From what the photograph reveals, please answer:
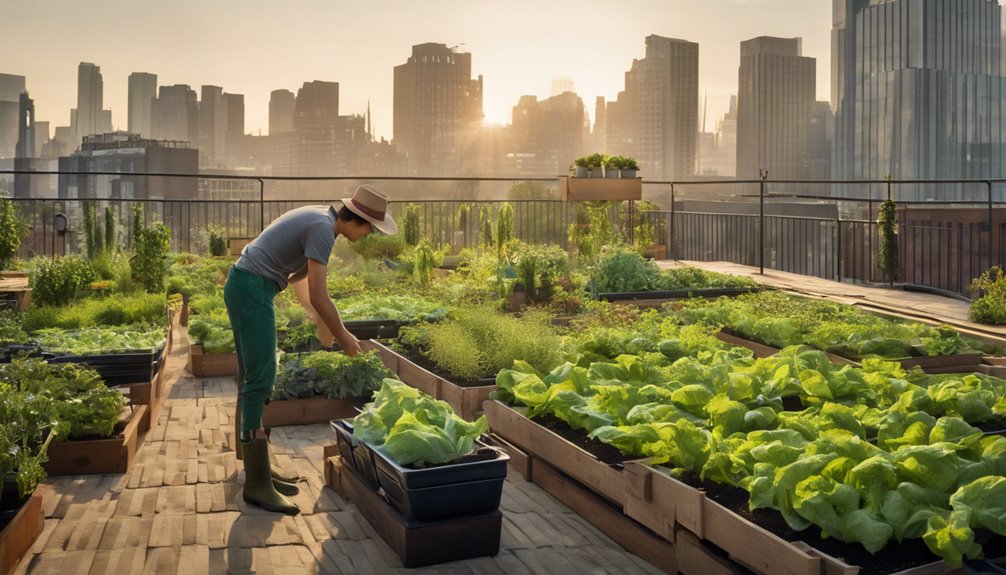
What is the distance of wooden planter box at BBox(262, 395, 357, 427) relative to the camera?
18.1 feet

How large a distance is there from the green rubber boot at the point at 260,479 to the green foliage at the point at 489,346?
1.67 metres

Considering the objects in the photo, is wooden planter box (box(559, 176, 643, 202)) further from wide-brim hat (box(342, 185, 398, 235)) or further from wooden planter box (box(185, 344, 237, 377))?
wide-brim hat (box(342, 185, 398, 235))

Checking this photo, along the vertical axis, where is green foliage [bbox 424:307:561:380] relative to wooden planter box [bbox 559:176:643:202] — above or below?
below

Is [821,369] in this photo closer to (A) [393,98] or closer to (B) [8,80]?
(A) [393,98]

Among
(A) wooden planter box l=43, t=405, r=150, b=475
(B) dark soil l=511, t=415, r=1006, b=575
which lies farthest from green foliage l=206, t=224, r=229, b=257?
(B) dark soil l=511, t=415, r=1006, b=575

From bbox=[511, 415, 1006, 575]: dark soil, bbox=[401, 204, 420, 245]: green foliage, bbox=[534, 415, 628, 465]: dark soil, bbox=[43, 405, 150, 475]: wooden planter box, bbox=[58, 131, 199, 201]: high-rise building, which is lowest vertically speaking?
bbox=[43, 405, 150, 475]: wooden planter box

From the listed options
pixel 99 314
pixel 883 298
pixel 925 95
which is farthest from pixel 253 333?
pixel 925 95

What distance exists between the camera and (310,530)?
3.84m

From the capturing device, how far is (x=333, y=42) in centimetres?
7669

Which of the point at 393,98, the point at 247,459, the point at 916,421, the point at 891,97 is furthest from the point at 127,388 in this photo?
the point at 891,97

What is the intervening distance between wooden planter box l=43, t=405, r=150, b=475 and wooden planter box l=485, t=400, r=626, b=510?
1827 millimetres

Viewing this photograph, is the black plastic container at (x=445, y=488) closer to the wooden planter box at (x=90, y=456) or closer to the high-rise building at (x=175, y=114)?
the wooden planter box at (x=90, y=456)

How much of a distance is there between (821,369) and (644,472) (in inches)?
64.5

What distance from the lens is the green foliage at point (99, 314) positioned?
688 cm
